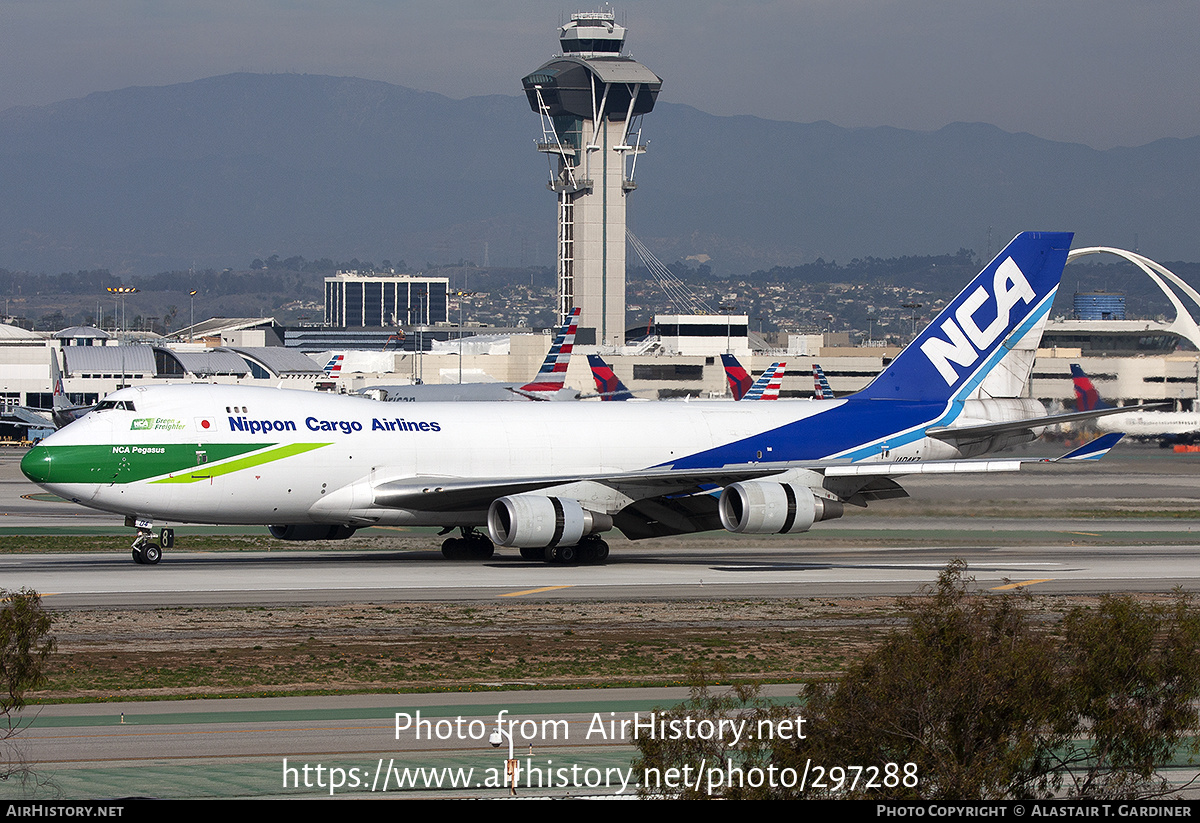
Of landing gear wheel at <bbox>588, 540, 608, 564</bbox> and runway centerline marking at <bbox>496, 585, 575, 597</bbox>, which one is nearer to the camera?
runway centerline marking at <bbox>496, 585, 575, 597</bbox>

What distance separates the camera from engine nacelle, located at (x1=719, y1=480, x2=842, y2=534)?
114 feet

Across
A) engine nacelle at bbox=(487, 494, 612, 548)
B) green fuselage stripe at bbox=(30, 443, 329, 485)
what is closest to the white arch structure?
engine nacelle at bbox=(487, 494, 612, 548)

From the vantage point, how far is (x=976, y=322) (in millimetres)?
41812

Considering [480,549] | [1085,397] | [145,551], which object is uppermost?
[1085,397]

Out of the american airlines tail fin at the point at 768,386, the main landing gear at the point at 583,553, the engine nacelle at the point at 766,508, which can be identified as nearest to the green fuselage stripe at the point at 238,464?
the main landing gear at the point at 583,553

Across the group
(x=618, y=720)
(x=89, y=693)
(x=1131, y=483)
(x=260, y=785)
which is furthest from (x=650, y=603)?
(x=1131, y=483)

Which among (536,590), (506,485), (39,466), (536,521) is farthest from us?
(506,485)

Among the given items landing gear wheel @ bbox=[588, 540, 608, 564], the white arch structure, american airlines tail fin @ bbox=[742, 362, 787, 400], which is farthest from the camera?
the white arch structure

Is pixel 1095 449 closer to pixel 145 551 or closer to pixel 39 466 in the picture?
pixel 145 551

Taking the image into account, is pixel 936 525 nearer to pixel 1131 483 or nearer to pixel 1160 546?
pixel 1160 546

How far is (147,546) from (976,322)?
25019 millimetres

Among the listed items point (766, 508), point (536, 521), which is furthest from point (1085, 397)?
point (536, 521)

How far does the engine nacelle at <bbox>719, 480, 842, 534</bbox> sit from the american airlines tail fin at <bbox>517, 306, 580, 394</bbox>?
68.4 meters

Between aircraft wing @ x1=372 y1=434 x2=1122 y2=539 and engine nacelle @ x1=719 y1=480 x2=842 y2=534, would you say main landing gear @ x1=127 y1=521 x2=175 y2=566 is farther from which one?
engine nacelle @ x1=719 y1=480 x2=842 y2=534
